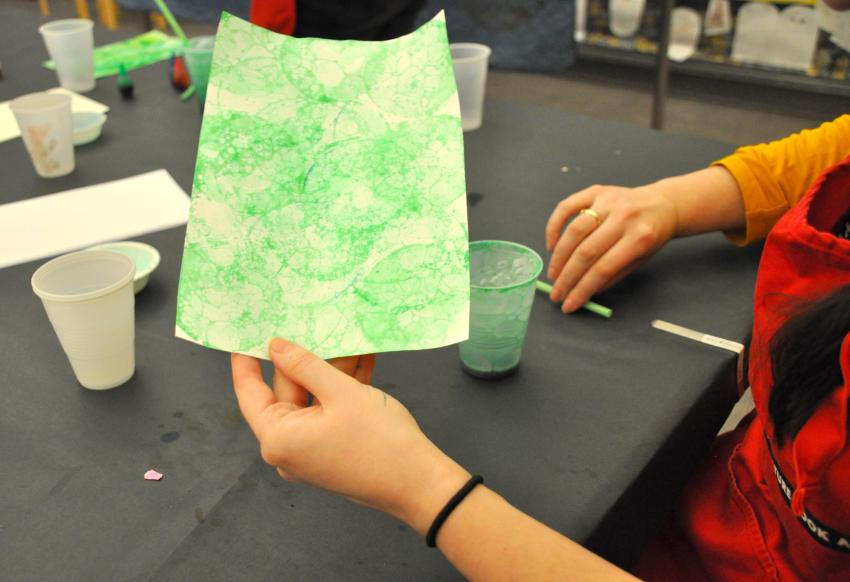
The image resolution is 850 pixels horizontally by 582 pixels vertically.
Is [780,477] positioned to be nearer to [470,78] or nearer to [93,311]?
[93,311]

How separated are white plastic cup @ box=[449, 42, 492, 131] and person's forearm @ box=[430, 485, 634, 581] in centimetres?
78

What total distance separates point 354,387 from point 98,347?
0.27 m

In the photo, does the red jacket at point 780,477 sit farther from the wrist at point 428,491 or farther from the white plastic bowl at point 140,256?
the white plastic bowl at point 140,256

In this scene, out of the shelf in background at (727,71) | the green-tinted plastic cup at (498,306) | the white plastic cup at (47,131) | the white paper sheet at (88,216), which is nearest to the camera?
the green-tinted plastic cup at (498,306)

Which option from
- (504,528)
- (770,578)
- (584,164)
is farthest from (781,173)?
(504,528)

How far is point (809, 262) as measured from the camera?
0.56 meters

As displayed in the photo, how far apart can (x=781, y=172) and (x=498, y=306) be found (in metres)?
0.45

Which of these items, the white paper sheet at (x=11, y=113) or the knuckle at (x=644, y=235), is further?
the white paper sheet at (x=11, y=113)

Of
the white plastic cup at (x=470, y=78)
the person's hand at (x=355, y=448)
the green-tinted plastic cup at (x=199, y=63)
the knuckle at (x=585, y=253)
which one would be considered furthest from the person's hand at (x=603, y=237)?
the green-tinted plastic cup at (x=199, y=63)

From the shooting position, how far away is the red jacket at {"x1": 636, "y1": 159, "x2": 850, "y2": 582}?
0.51 m

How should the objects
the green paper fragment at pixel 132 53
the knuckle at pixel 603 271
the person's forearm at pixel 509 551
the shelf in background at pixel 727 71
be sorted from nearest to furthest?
the person's forearm at pixel 509 551 < the knuckle at pixel 603 271 < the green paper fragment at pixel 132 53 < the shelf in background at pixel 727 71

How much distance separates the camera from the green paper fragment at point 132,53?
1.52 metres

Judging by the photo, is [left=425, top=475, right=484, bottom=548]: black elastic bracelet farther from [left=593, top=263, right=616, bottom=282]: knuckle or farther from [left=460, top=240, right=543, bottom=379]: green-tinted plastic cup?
[left=593, top=263, right=616, bottom=282]: knuckle

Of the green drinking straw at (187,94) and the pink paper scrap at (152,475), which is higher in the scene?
Result: the green drinking straw at (187,94)
